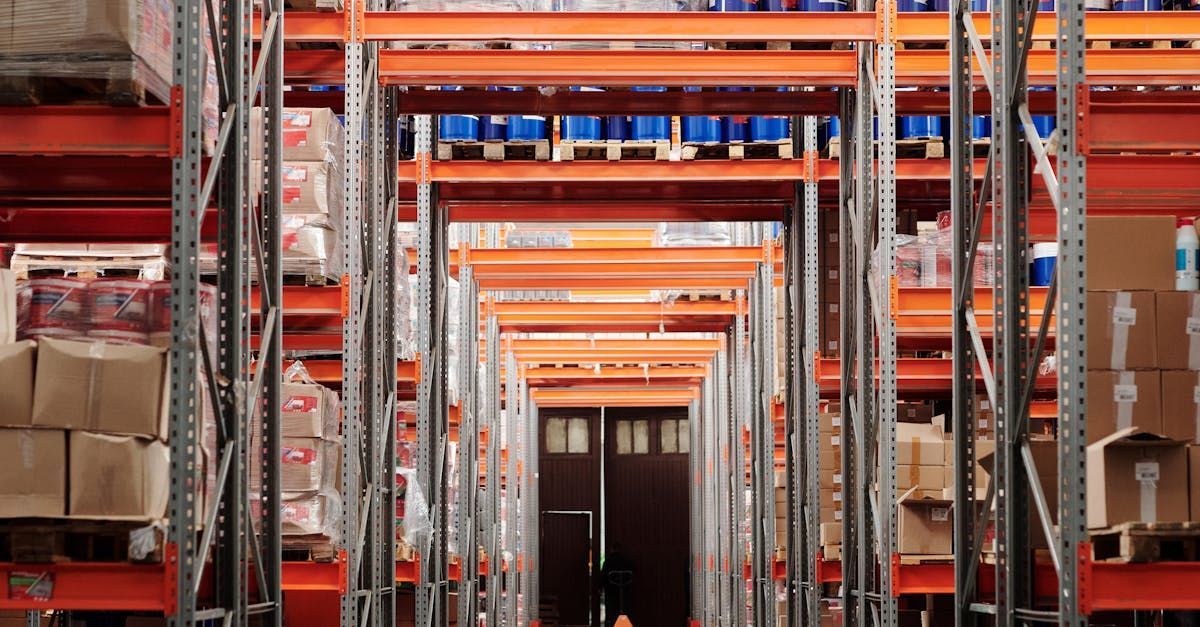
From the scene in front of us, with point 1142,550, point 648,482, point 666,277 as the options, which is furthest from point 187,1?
point 648,482

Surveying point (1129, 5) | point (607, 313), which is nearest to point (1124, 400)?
point (1129, 5)

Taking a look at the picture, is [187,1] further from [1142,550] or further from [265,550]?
[1142,550]

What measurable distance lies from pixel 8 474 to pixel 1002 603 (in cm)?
383

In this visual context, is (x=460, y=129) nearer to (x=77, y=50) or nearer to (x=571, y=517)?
(x=77, y=50)

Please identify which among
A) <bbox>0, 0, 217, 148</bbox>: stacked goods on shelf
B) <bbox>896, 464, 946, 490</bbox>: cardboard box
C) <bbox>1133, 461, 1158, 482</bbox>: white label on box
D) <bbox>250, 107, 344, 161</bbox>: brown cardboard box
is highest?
<bbox>250, 107, 344, 161</bbox>: brown cardboard box

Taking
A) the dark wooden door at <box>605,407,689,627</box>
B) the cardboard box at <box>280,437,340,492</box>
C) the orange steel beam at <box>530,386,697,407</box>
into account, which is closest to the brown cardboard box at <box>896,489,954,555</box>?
the cardboard box at <box>280,437,340,492</box>

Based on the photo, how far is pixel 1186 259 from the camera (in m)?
6.01

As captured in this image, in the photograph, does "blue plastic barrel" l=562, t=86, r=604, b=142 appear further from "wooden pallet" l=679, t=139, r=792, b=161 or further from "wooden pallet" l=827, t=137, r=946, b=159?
"wooden pallet" l=827, t=137, r=946, b=159

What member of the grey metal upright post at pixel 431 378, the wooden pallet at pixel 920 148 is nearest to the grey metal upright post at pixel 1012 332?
the wooden pallet at pixel 920 148

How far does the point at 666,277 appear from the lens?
15898 millimetres

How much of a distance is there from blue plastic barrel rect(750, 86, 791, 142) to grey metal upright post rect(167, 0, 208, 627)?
703cm

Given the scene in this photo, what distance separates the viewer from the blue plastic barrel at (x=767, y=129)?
11.9 m

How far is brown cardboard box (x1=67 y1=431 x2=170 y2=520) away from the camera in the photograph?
5.39 metres

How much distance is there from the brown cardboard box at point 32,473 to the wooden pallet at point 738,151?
715 cm
